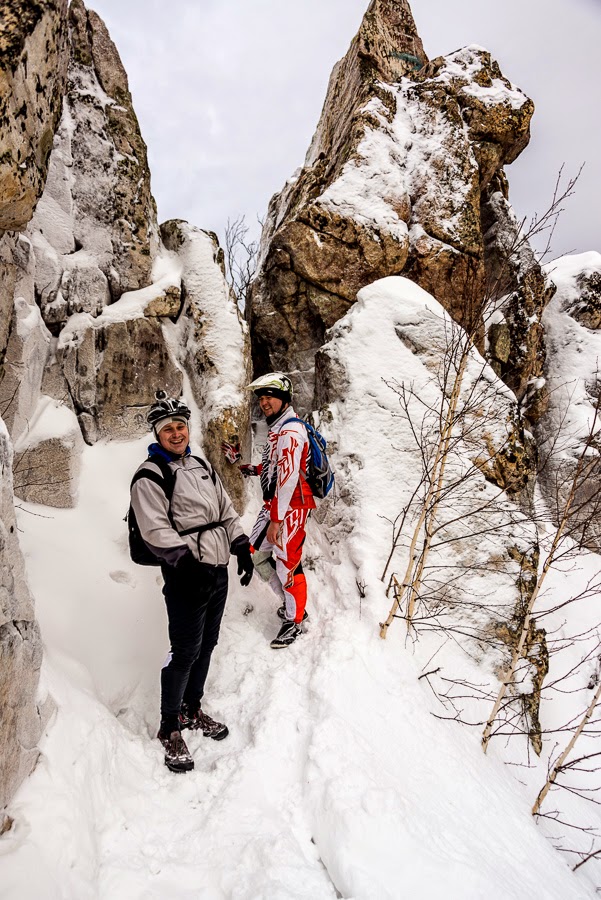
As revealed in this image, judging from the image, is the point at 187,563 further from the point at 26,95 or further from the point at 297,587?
the point at 26,95

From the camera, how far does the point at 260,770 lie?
298cm

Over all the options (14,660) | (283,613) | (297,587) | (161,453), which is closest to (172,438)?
(161,453)

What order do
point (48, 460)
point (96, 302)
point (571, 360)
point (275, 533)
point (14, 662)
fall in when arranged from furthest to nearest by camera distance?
point (571, 360) → point (96, 302) → point (48, 460) → point (275, 533) → point (14, 662)

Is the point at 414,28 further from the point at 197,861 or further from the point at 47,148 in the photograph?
the point at 197,861

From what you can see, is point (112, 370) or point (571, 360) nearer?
point (112, 370)

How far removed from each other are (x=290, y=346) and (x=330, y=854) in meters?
7.78

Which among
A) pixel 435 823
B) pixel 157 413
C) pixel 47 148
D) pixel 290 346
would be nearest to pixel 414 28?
pixel 290 346

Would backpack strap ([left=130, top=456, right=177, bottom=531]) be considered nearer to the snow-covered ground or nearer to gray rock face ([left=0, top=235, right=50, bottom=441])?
the snow-covered ground

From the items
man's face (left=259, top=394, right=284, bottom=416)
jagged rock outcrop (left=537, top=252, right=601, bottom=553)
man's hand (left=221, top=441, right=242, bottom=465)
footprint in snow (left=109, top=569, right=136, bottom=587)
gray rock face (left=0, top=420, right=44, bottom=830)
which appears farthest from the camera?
jagged rock outcrop (left=537, top=252, right=601, bottom=553)

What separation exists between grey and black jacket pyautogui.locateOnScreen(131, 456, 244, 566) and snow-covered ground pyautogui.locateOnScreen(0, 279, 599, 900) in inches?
47.6

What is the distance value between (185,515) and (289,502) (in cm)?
127

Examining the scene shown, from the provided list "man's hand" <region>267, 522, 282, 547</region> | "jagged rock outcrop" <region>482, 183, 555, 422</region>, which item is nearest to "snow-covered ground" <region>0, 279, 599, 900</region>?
"man's hand" <region>267, 522, 282, 547</region>

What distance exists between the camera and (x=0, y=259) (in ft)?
13.3

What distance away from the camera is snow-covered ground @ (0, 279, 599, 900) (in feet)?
7.41
